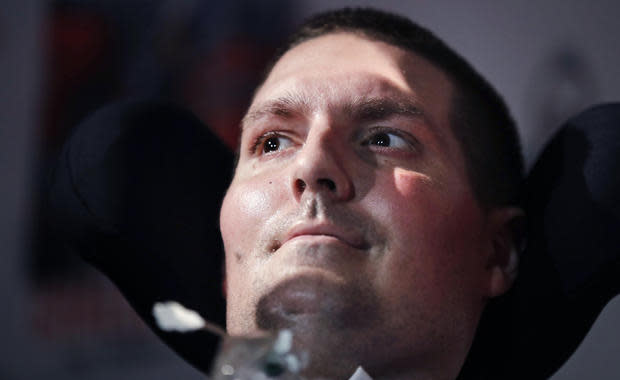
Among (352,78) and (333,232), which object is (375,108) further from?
(333,232)

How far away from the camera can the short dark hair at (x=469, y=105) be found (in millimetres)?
1056

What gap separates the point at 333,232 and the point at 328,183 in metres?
0.07

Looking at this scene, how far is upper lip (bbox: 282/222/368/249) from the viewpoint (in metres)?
0.85

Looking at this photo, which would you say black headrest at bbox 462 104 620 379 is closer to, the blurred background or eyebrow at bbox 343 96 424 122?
eyebrow at bbox 343 96 424 122

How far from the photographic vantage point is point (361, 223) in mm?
871

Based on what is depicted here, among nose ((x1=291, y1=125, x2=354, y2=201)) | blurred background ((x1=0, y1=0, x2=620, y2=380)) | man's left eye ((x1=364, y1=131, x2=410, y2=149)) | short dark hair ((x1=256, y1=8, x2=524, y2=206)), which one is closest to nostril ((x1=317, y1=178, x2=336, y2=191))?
nose ((x1=291, y1=125, x2=354, y2=201))

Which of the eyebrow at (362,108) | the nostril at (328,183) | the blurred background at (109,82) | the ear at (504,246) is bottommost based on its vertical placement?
the blurred background at (109,82)

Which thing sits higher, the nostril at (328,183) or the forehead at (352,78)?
the forehead at (352,78)

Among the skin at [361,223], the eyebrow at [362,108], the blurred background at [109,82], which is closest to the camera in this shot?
the skin at [361,223]

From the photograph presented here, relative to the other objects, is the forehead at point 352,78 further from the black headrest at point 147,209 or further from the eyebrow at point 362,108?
the black headrest at point 147,209

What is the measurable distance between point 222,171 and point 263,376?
0.58 meters

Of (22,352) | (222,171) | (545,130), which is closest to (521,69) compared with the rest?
→ (545,130)

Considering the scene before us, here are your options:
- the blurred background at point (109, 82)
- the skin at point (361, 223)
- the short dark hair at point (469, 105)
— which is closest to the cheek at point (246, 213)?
the skin at point (361, 223)

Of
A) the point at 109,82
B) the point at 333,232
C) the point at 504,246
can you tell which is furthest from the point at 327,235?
the point at 109,82
